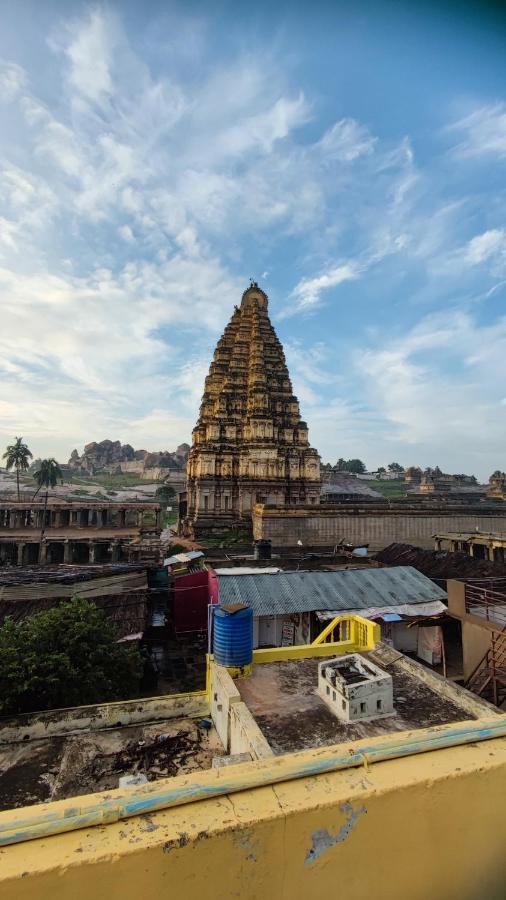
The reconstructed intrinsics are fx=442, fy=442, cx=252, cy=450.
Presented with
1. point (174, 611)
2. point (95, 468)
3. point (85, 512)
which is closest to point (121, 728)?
point (174, 611)

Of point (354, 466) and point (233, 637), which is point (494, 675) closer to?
point (233, 637)

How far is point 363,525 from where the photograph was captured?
97.6ft

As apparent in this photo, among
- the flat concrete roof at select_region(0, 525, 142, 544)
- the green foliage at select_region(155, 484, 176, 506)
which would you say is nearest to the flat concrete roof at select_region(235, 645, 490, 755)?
the flat concrete roof at select_region(0, 525, 142, 544)

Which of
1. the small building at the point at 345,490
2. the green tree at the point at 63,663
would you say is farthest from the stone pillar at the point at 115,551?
the small building at the point at 345,490

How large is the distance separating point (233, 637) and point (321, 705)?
5.91 feet

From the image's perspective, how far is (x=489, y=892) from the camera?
9.37 ft

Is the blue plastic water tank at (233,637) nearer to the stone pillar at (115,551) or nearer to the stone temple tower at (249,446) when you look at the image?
the stone temple tower at (249,446)

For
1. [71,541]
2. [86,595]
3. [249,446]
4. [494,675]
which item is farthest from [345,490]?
[494,675]

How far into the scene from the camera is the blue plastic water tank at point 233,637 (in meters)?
7.79

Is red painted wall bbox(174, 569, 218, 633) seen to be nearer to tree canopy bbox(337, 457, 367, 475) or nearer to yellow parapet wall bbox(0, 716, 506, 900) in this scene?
yellow parapet wall bbox(0, 716, 506, 900)

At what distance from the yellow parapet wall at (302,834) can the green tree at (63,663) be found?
8314mm

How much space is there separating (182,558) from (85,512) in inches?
1191

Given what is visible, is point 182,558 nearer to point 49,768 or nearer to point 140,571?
point 140,571

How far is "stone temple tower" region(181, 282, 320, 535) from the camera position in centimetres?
3769
